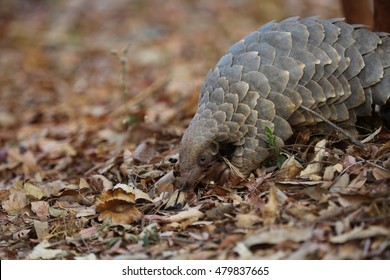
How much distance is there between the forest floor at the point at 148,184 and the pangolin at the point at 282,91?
0.17m

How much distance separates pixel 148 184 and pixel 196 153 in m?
0.54

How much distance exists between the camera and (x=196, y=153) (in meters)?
3.53

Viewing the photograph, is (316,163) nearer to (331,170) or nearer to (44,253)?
(331,170)

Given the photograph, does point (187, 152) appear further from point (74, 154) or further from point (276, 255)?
point (74, 154)

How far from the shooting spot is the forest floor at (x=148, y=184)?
2.85m

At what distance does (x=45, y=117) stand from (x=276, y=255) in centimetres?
449

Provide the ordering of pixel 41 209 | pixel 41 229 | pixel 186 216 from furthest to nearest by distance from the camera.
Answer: pixel 41 209 → pixel 41 229 → pixel 186 216

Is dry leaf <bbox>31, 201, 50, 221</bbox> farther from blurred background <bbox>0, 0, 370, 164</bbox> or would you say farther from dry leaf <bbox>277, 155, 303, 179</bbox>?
blurred background <bbox>0, 0, 370, 164</bbox>

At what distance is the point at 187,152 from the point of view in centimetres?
355

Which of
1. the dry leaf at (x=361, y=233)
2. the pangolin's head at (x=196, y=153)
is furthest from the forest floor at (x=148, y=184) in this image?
the pangolin's head at (x=196, y=153)

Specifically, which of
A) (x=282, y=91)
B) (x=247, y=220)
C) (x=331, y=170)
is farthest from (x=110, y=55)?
(x=247, y=220)

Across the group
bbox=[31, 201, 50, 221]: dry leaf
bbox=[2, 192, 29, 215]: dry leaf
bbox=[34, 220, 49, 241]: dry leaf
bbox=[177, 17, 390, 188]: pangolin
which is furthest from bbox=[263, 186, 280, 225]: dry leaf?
bbox=[2, 192, 29, 215]: dry leaf

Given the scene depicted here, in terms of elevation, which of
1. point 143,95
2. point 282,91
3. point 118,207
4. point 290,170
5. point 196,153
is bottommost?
point 143,95

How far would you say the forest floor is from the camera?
285 cm
